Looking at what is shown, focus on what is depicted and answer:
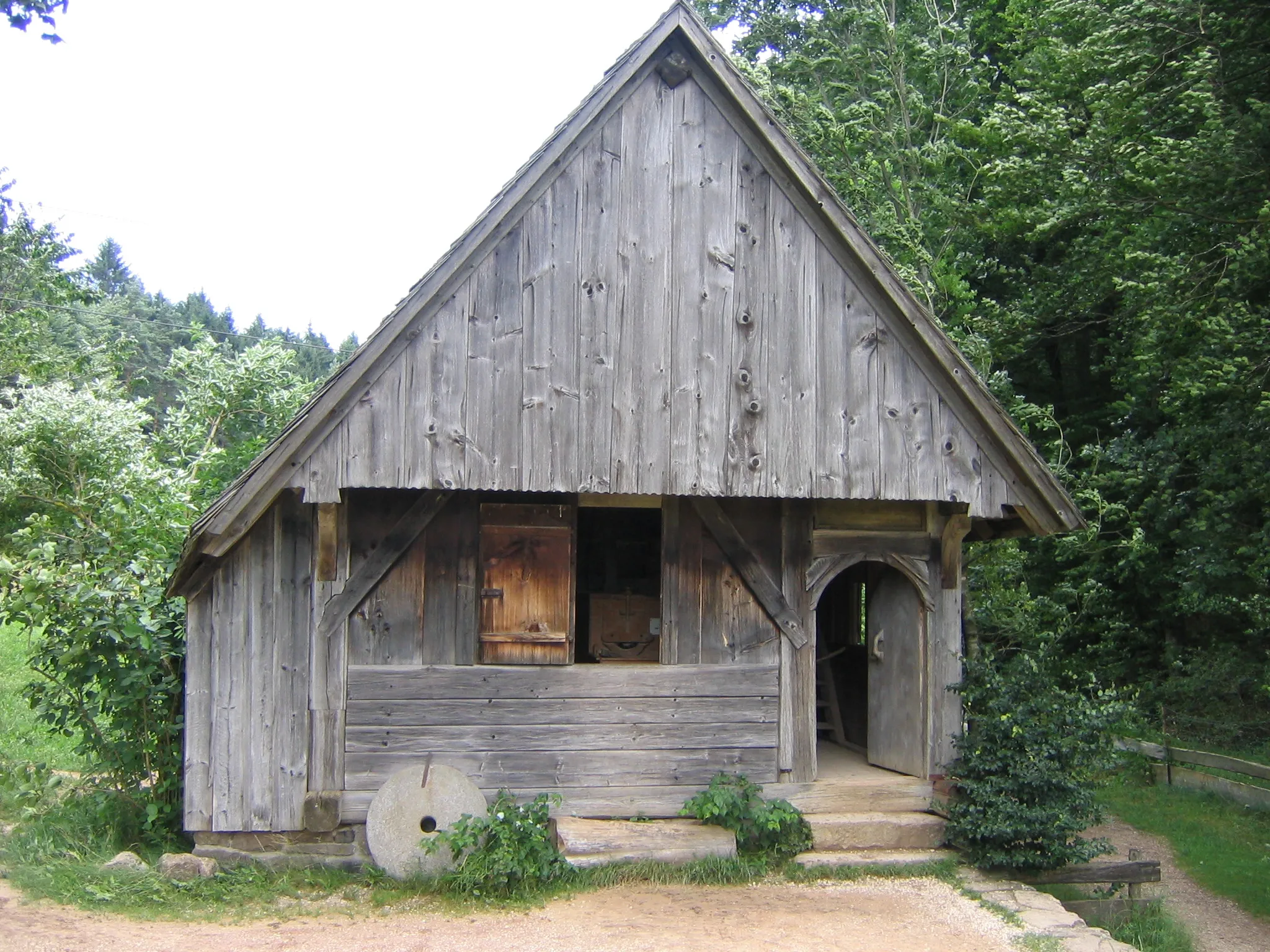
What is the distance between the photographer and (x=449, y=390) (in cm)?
770

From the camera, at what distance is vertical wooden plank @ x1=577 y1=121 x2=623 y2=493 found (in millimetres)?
7906

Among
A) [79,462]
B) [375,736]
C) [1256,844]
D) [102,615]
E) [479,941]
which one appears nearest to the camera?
[479,941]

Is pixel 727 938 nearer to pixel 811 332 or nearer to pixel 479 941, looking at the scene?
pixel 479 941

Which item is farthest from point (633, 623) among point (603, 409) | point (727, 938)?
point (727, 938)

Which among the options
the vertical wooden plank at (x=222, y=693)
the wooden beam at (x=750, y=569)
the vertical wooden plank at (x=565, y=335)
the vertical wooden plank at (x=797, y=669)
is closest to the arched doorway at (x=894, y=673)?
the vertical wooden plank at (x=797, y=669)

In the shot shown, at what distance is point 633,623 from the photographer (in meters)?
10.9

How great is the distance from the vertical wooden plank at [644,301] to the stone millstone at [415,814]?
2538 mm

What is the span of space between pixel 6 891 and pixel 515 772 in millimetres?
3663

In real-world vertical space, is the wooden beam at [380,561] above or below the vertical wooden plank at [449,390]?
below

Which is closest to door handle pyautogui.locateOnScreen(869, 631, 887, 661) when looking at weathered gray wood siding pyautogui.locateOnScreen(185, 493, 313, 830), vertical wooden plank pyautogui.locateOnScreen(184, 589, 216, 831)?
weathered gray wood siding pyautogui.locateOnScreen(185, 493, 313, 830)

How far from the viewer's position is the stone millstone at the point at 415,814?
7.92 m

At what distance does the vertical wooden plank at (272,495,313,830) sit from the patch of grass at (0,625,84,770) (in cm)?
400

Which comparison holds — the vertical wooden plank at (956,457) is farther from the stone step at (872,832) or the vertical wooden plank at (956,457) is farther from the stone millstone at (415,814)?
the stone millstone at (415,814)

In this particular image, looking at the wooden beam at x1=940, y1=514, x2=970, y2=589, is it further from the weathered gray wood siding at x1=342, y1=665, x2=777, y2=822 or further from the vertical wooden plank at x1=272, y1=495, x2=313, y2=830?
the vertical wooden plank at x1=272, y1=495, x2=313, y2=830
